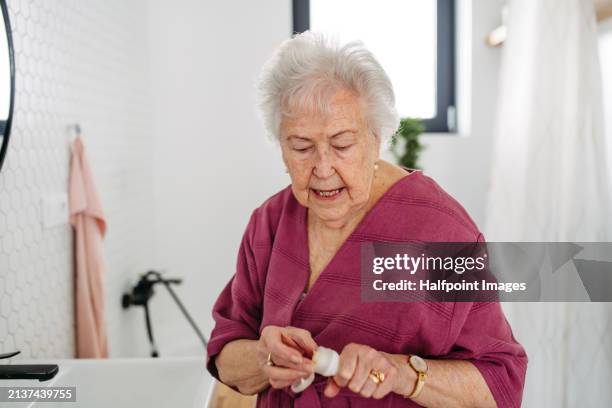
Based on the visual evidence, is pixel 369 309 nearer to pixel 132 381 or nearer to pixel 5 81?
pixel 132 381

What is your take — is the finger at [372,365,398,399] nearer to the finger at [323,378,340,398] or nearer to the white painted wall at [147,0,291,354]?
the finger at [323,378,340,398]

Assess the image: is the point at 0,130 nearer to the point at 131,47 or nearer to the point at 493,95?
the point at 131,47

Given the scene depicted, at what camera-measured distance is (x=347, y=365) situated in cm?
75

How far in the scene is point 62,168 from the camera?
149 cm

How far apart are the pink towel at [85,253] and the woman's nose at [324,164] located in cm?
91

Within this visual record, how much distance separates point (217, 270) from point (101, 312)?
1077 millimetres

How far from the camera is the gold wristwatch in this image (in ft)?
2.74

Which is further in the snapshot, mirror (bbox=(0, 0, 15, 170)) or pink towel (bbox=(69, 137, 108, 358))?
pink towel (bbox=(69, 137, 108, 358))

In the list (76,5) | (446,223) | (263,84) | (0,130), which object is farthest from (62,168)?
(446,223)

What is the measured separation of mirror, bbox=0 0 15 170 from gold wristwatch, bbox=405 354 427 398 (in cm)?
92

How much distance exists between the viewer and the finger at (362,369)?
76cm

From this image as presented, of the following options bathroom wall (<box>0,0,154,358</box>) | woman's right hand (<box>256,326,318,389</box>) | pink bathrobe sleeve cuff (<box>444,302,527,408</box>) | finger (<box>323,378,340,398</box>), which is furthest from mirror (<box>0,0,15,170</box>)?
pink bathrobe sleeve cuff (<box>444,302,527,408</box>)

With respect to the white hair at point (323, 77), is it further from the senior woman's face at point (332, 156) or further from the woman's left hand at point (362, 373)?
the woman's left hand at point (362, 373)

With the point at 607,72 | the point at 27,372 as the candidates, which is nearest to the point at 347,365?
the point at 27,372
